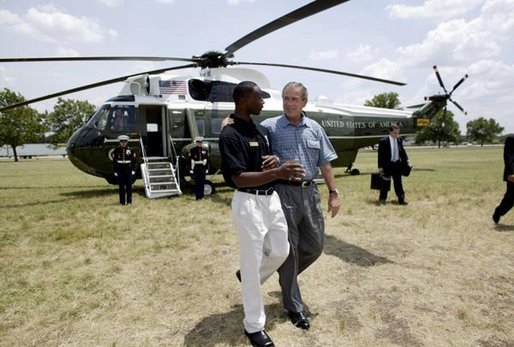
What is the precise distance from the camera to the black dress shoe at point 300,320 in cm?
331

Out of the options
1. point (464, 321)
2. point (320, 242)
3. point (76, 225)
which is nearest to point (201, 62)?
point (76, 225)

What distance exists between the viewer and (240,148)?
295cm

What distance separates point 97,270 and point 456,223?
240 inches

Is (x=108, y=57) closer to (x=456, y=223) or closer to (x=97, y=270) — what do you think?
(x=97, y=270)

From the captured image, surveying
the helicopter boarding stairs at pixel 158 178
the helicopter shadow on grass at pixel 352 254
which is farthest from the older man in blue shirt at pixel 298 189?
the helicopter boarding stairs at pixel 158 178

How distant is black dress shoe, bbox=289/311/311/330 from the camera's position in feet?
10.9

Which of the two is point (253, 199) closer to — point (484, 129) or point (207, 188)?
point (207, 188)

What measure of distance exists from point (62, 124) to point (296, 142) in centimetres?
7363

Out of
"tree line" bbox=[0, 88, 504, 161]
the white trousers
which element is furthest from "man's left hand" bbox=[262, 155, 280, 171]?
"tree line" bbox=[0, 88, 504, 161]

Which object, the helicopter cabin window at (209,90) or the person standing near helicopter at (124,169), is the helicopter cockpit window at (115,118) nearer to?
the person standing near helicopter at (124,169)

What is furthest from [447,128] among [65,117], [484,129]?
[65,117]

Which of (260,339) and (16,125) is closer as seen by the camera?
(260,339)

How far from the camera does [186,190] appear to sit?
12.4 m

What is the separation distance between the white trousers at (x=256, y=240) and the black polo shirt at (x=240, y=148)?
0.48 ft
